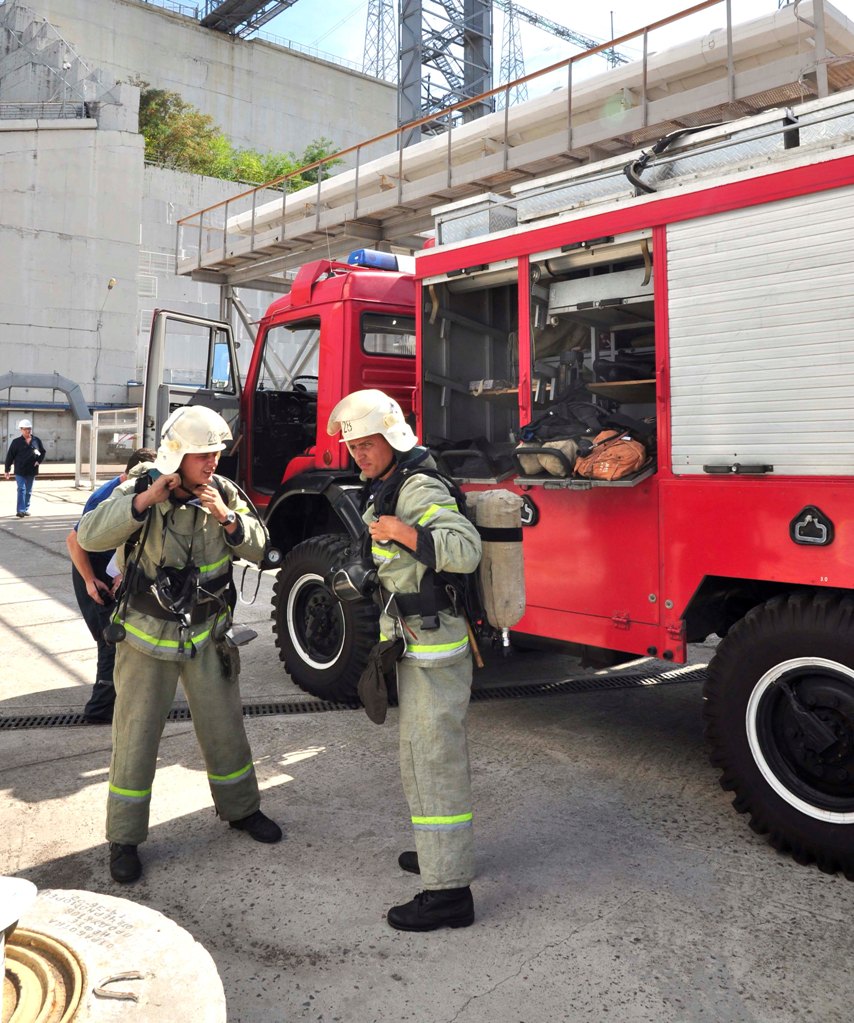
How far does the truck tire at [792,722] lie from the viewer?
325 cm

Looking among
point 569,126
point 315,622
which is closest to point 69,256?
point 569,126

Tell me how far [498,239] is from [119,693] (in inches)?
119

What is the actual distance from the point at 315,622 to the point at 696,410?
2.89 meters

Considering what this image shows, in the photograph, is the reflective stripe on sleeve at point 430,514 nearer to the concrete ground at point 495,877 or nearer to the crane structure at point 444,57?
the concrete ground at point 495,877

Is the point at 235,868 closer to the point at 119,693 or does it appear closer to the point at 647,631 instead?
the point at 119,693

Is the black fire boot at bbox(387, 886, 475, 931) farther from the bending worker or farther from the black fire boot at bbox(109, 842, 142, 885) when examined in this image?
the black fire boot at bbox(109, 842, 142, 885)

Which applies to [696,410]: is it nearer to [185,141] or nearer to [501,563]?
[501,563]

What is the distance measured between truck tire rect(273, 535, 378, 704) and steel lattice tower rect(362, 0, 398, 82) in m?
53.3

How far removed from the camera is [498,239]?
456 centimetres

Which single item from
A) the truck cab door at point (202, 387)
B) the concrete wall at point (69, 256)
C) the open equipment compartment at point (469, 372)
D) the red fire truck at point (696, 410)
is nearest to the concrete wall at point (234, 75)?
the concrete wall at point (69, 256)

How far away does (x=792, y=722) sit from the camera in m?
3.41

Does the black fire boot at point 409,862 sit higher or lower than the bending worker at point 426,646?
lower

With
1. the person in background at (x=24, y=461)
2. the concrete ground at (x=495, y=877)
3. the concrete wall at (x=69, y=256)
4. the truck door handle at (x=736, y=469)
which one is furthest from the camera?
the concrete wall at (x=69, y=256)

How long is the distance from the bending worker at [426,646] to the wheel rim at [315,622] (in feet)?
7.65
